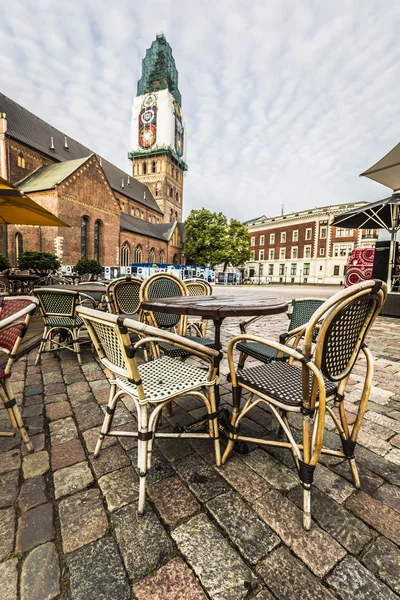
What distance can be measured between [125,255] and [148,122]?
3024 centimetres

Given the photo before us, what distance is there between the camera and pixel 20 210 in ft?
19.9

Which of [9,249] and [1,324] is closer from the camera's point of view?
[1,324]

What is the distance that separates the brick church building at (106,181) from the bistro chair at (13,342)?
2087 cm

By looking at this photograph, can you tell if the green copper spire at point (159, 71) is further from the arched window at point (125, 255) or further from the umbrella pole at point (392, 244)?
the umbrella pole at point (392, 244)

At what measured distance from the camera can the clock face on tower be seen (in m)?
45.3

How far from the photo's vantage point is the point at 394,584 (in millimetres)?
975

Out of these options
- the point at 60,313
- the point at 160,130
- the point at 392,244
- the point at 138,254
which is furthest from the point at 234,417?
the point at 160,130

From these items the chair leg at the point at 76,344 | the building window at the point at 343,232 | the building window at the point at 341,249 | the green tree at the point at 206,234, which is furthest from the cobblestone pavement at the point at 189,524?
the building window at the point at 341,249

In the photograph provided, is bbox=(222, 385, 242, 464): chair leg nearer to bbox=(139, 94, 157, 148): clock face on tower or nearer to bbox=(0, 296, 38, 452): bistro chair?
bbox=(0, 296, 38, 452): bistro chair

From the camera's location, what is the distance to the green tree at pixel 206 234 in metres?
35.5

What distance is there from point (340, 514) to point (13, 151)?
28771 mm

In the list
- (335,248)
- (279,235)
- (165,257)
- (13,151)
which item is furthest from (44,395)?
(279,235)

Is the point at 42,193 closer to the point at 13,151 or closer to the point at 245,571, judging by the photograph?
the point at 13,151

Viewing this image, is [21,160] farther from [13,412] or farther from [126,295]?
[13,412]
